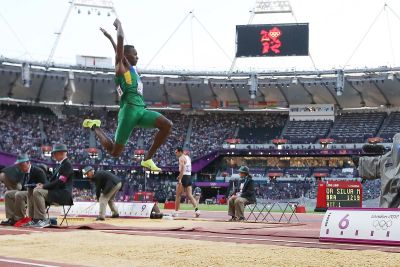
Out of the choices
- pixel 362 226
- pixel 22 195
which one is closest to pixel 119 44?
pixel 362 226

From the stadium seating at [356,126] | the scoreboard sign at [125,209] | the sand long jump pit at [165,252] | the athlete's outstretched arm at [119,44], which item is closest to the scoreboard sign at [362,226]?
the sand long jump pit at [165,252]

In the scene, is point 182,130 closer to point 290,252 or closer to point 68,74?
point 68,74

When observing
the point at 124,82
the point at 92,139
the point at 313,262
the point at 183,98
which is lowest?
the point at 313,262

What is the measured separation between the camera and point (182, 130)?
2349 inches

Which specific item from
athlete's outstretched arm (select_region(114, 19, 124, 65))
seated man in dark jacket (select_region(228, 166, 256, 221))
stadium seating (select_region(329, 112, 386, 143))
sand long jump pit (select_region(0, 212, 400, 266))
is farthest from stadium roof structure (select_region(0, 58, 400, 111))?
sand long jump pit (select_region(0, 212, 400, 266))

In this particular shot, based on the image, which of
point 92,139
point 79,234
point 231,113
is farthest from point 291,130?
point 79,234

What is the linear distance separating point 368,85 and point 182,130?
18.9 metres

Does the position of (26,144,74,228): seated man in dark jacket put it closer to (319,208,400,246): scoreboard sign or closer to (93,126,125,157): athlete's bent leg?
(93,126,125,157): athlete's bent leg

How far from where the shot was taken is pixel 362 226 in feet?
26.9

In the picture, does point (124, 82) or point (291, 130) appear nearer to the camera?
point (124, 82)

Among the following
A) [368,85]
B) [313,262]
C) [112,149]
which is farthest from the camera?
[368,85]

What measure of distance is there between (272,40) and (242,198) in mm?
39431

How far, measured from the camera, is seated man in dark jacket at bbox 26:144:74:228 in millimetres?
11203

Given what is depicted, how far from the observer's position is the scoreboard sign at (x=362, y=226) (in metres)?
7.86
